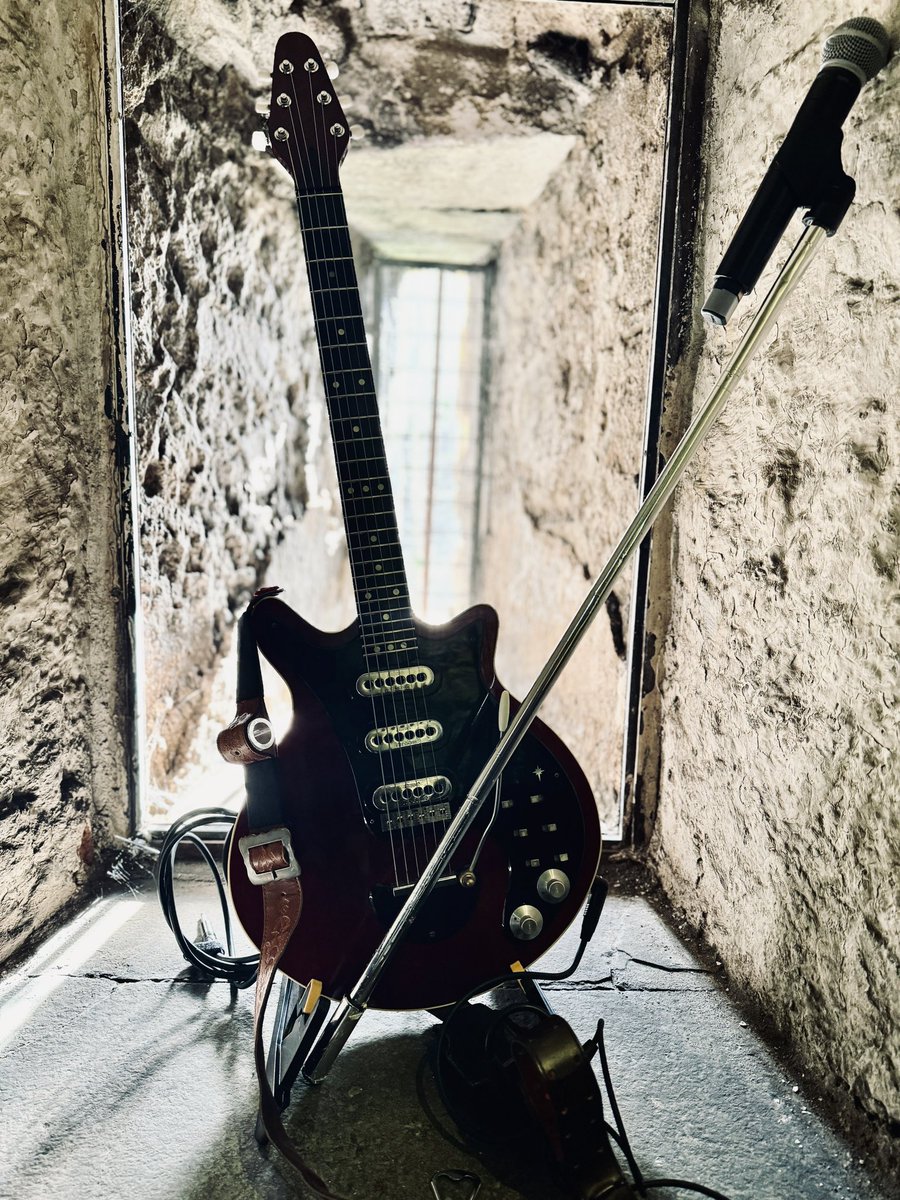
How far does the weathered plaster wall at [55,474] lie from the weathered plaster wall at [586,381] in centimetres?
99

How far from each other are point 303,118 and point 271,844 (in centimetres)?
95

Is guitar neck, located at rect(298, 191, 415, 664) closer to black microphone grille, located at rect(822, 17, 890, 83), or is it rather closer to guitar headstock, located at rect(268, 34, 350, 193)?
guitar headstock, located at rect(268, 34, 350, 193)

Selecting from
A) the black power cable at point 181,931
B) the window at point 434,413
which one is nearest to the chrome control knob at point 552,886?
the black power cable at point 181,931

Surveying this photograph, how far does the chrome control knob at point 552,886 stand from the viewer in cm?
113

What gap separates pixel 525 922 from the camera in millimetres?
1124

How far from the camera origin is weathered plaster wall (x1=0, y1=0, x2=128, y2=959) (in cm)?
129

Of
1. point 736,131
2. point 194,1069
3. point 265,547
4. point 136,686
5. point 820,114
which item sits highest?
point 736,131

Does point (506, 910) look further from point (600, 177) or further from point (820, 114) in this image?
point (600, 177)

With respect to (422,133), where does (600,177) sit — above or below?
below

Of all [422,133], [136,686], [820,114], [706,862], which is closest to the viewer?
[820,114]

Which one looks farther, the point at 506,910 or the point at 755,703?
the point at 755,703

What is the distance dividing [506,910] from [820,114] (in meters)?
1.02

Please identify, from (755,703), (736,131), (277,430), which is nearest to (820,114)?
(736,131)

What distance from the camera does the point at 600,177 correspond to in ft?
6.32
